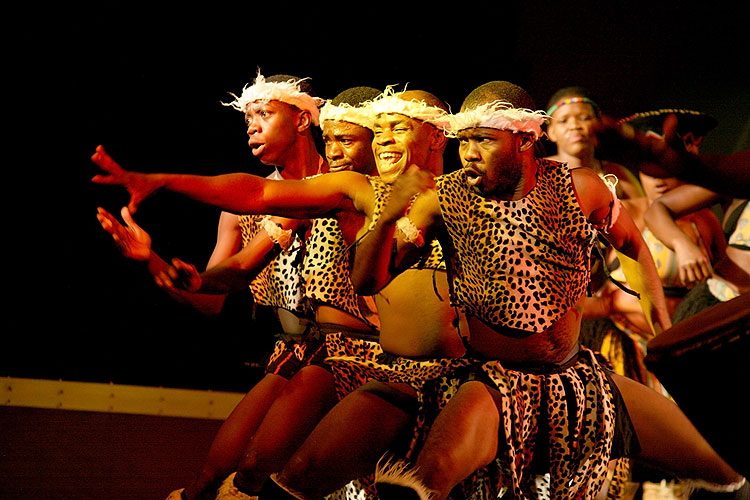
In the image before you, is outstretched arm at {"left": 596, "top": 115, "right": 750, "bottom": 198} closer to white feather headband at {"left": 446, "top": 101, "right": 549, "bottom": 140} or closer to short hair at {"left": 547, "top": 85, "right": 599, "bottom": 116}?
white feather headband at {"left": 446, "top": 101, "right": 549, "bottom": 140}

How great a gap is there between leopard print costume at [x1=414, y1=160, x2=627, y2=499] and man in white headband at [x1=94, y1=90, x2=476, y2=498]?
0.19 m

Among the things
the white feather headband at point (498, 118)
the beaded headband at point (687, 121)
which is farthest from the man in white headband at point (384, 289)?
the beaded headband at point (687, 121)

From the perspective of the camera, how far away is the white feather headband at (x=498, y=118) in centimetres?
290

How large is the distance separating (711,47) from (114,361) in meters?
3.98

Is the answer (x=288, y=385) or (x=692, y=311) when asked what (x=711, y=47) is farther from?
(x=288, y=385)


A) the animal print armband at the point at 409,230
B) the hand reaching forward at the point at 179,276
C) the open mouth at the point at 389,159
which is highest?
the open mouth at the point at 389,159

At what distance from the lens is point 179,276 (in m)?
2.93

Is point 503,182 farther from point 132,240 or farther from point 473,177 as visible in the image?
point 132,240

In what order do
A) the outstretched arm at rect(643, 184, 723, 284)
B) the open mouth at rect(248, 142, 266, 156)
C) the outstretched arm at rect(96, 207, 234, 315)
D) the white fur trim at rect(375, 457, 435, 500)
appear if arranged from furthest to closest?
the outstretched arm at rect(643, 184, 723, 284) < the open mouth at rect(248, 142, 266, 156) < the outstretched arm at rect(96, 207, 234, 315) < the white fur trim at rect(375, 457, 435, 500)

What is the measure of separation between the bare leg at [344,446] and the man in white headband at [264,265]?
529 millimetres

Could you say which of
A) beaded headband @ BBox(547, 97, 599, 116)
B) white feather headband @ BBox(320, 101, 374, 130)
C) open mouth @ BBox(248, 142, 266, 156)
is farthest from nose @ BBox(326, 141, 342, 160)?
beaded headband @ BBox(547, 97, 599, 116)

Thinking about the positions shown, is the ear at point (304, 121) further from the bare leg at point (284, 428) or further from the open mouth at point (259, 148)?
the bare leg at point (284, 428)

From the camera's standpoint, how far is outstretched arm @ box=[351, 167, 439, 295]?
285 cm

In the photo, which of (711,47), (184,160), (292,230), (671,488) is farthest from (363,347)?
(711,47)
